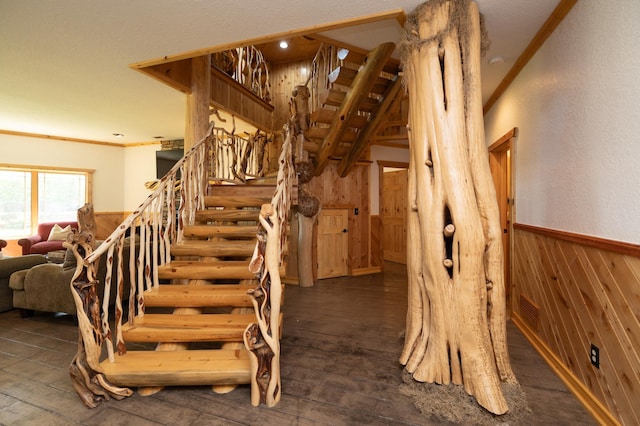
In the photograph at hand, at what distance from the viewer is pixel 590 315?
1768mm

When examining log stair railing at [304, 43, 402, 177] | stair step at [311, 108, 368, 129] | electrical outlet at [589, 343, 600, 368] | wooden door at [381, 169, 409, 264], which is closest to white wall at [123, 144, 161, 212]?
log stair railing at [304, 43, 402, 177]

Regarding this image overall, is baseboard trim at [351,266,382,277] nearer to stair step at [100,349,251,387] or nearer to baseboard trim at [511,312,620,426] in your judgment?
baseboard trim at [511,312,620,426]

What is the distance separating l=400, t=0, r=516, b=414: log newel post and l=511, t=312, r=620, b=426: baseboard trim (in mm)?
369

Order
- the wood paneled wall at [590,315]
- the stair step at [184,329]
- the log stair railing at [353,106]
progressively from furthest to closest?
the log stair railing at [353,106]
the stair step at [184,329]
the wood paneled wall at [590,315]

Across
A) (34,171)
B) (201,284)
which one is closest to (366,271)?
(201,284)

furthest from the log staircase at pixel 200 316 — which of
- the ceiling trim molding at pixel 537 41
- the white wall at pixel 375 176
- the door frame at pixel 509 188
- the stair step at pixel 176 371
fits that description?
the ceiling trim molding at pixel 537 41

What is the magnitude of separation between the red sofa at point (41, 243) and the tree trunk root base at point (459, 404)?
6.88 metres

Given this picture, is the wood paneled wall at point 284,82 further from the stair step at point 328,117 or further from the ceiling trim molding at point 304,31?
the ceiling trim molding at point 304,31

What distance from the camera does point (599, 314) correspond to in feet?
5.52

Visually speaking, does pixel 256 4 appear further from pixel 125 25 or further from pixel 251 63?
pixel 251 63

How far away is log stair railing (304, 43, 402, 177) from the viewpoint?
10.5 feet

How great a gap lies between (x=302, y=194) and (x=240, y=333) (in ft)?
8.92

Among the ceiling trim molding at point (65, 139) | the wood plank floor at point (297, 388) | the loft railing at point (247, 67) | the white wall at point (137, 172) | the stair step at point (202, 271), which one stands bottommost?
the wood plank floor at point (297, 388)

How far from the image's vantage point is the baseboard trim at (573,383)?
1622mm
